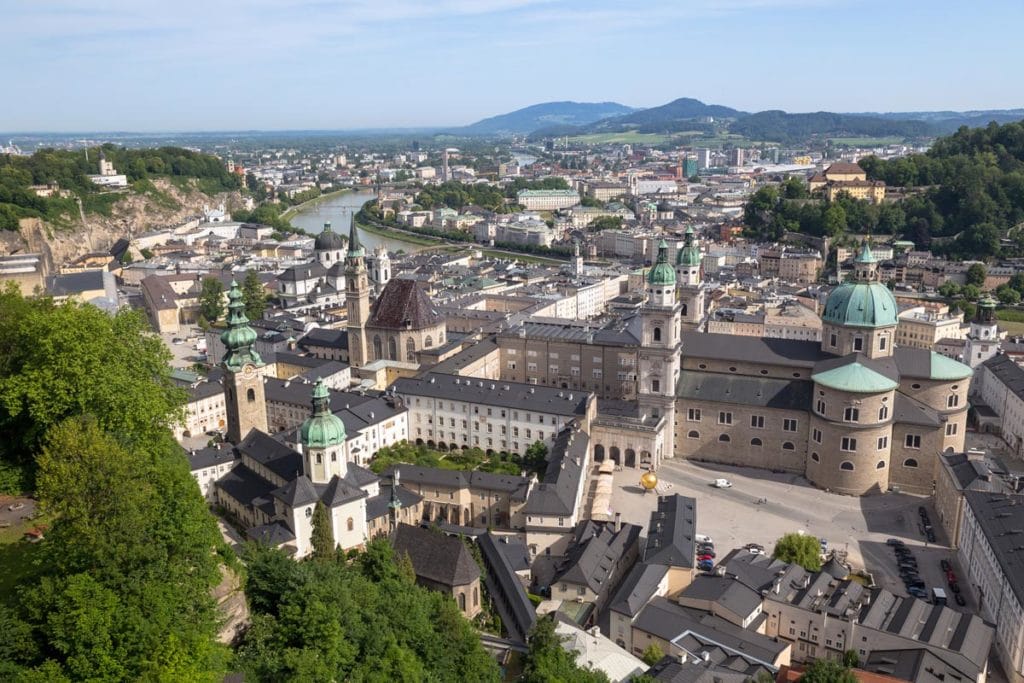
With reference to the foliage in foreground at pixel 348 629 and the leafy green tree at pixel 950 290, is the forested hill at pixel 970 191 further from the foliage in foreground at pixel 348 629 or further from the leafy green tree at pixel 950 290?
the foliage in foreground at pixel 348 629

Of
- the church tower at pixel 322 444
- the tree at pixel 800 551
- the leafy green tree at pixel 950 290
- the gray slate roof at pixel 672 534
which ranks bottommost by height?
the tree at pixel 800 551

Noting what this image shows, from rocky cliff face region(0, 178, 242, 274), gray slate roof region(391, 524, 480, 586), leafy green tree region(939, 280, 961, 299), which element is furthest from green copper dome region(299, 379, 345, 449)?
leafy green tree region(939, 280, 961, 299)

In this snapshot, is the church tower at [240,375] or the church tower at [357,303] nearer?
the church tower at [240,375]

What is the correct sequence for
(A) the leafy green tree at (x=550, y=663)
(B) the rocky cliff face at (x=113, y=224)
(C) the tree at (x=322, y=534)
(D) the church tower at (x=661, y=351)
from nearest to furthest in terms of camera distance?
(A) the leafy green tree at (x=550, y=663) → (C) the tree at (x=322, y=534) → (D) the church tower at (x=661, y=351) → (B) the rocky cliff face at (x=113, y=224)

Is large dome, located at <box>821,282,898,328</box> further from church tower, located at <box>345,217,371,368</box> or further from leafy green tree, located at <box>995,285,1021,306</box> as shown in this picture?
leafy green tree, located at <box>995,285,1021,306</box>

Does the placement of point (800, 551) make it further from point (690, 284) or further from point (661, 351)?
point (690, 284)

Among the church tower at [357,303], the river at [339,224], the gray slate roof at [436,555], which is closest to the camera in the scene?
the gray slate roof at [436,555]

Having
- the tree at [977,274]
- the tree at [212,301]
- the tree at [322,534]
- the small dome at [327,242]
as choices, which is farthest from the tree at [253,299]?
the tree at [977,274]

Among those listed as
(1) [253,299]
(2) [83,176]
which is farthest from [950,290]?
(2) [83,176]
